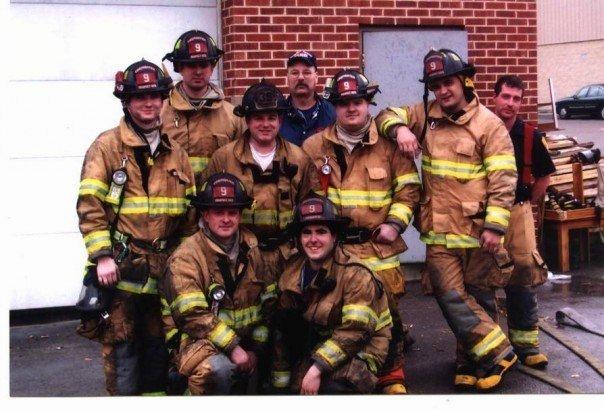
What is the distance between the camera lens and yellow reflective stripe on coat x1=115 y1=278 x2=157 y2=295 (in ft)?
16.5

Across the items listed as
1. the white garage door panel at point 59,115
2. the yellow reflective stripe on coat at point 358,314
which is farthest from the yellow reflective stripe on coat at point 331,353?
the white garage door panel at point 59,115

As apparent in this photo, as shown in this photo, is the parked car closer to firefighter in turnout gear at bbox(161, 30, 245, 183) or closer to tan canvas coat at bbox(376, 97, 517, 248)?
tan canvas coat at bbox(376, 97, 517, 248)

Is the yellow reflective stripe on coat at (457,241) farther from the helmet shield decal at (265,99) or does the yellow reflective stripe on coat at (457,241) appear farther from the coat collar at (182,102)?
the coat collar at (182,102)

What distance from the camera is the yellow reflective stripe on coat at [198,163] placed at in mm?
5539

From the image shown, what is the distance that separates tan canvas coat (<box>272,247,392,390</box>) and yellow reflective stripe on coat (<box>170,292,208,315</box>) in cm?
51

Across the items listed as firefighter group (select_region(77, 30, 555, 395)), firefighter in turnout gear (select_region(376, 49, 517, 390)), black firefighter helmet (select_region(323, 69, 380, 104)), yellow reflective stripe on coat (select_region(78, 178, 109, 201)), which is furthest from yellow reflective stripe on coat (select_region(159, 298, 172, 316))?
firefighter in turnout gear (select_region(376, 49, 517, 390))

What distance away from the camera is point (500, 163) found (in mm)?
5414

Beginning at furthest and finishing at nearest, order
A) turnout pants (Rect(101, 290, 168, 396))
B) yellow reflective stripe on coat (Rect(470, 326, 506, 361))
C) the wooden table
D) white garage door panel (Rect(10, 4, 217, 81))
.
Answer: the wooden table
white garage door panel (Rect(10, 4, 217, 81))
yellow reflective stripe on coat (Rect(470, 326, 506, 361))
turnout pants (Rect(101, 290, 168, 396))

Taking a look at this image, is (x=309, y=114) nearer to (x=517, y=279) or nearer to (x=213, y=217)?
(x=213, y=217)

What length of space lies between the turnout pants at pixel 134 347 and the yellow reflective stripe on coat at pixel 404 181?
160cm

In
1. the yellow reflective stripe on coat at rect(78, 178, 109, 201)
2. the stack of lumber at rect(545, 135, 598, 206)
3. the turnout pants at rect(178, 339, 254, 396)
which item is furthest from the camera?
the stack of lumber at rect(545, 135, 598, 206)

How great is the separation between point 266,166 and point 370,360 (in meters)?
1.29

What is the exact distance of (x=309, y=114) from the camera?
6.01 meters
